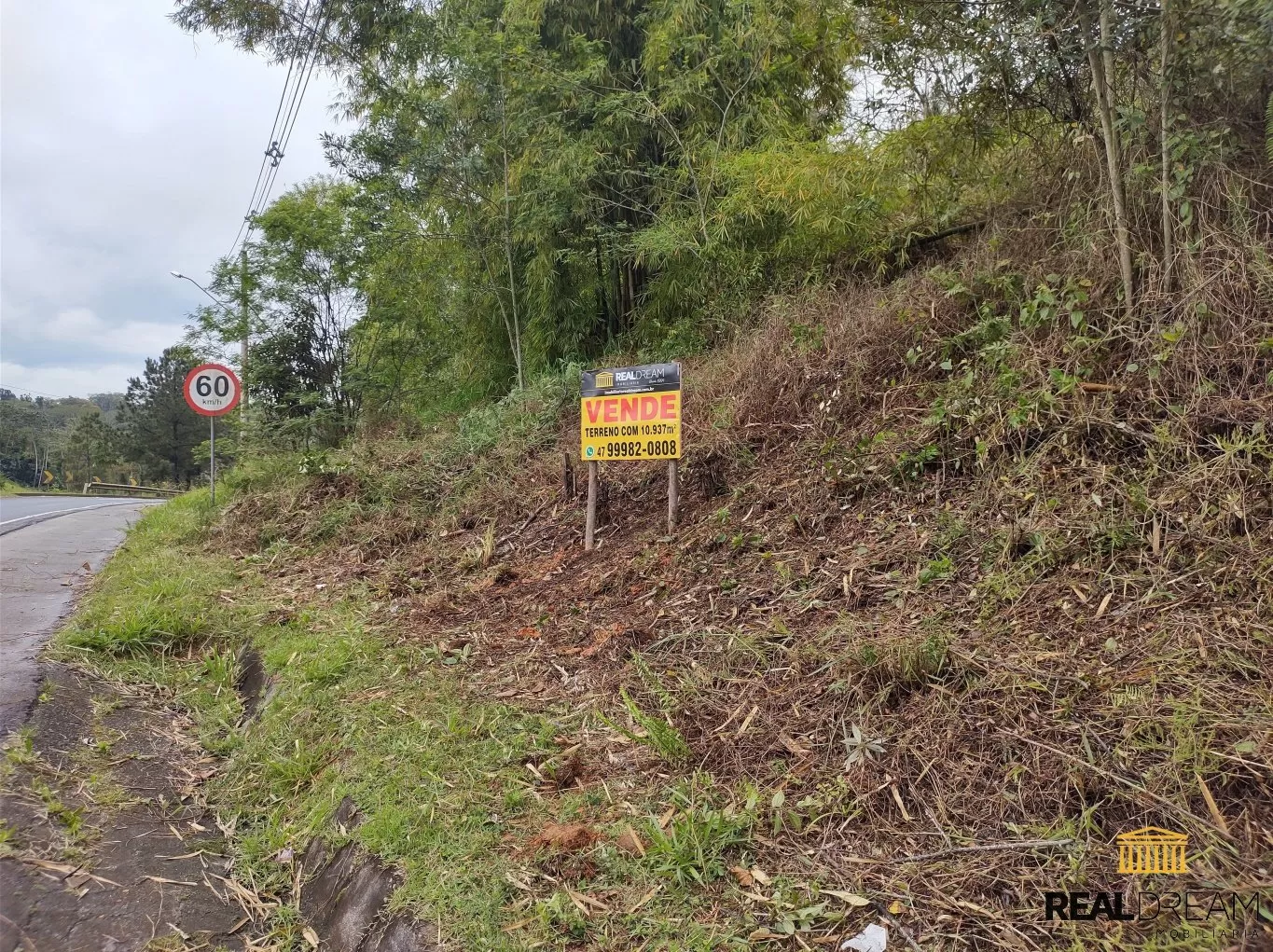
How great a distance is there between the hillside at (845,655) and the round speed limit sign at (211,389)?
3632 mm

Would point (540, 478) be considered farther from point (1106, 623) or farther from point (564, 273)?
point (1106, 623)

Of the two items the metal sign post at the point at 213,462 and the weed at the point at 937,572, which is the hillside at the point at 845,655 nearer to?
Answer: the weed at the point at 937,572

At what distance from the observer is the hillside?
210 centimetres

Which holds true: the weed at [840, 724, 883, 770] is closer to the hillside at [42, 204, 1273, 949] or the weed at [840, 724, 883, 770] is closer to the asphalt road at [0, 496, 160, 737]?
the hillside at [42, 204, 1273, 949]

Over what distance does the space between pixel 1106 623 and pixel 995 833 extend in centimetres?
109

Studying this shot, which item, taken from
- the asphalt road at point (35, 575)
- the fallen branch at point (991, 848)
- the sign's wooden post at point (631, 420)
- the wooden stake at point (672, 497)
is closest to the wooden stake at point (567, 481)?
the sign's wooden post at point (631, 420)

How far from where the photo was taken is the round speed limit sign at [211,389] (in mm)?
9273

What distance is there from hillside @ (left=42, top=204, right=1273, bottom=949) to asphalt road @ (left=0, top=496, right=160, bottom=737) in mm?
344

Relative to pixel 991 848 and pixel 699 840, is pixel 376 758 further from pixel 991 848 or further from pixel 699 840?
pixel 991 848

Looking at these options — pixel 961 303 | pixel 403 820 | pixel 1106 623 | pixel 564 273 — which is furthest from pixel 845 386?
pixel 564 273

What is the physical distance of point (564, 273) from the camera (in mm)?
9555

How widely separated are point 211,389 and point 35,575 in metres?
3.34

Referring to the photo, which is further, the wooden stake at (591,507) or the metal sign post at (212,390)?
the metal sign post at (212,390)

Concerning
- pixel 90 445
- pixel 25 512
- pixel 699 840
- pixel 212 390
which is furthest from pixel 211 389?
pixel 90 445
